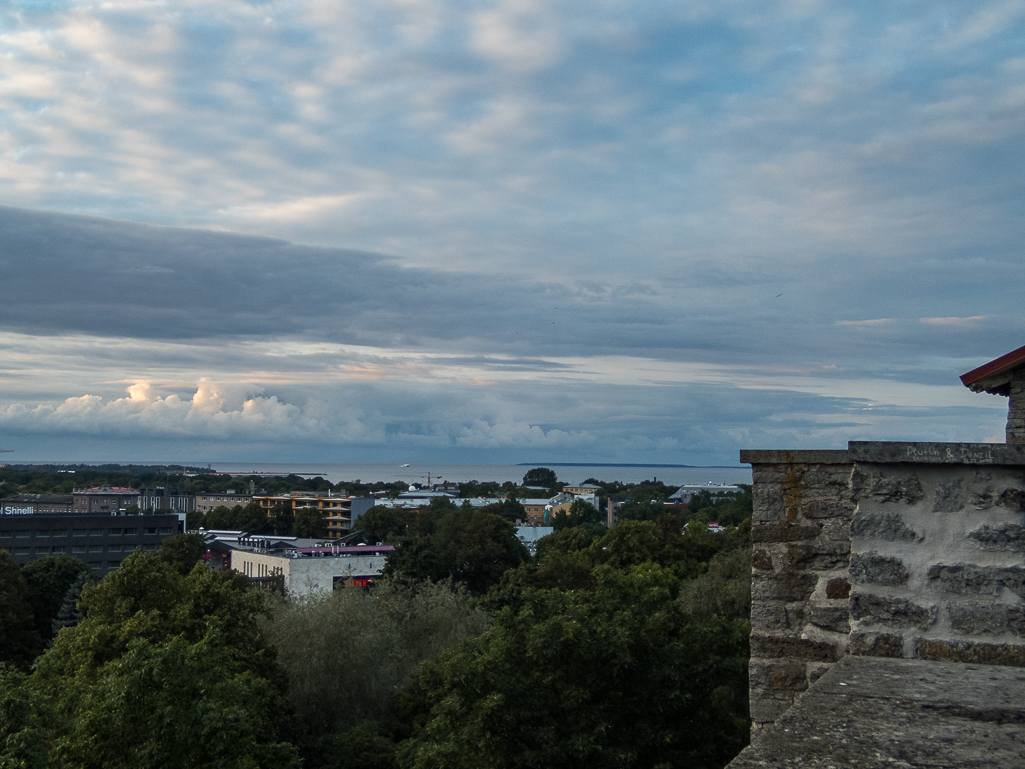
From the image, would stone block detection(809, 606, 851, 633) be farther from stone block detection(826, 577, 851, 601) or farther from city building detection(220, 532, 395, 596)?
city building detection(220, 532, 395, 596)

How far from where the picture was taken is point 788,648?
4957mm

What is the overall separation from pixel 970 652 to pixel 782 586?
4.27 ft

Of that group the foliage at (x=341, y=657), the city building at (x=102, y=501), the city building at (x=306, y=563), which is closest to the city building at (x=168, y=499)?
the city building at (x=102, y=501)

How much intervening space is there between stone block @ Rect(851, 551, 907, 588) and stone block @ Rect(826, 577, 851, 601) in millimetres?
785

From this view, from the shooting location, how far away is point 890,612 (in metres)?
4.04

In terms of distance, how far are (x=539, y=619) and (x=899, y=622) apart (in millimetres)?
14085

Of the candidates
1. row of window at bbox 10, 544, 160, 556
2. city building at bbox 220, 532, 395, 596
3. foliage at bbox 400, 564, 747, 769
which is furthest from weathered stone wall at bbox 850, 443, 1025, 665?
row of window at bbox 10, 544, 160, 556

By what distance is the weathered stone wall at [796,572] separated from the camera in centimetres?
487

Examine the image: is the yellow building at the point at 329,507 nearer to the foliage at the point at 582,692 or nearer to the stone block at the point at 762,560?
the foliage at the point at 582,692

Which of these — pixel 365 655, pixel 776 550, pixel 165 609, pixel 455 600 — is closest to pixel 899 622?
pixel 776 550

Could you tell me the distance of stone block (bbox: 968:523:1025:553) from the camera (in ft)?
13.0

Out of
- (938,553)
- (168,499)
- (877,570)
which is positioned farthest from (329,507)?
(938,553)

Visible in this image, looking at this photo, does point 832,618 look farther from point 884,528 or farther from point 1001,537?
point 1001,537

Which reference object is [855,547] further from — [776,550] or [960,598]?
[776,550]
